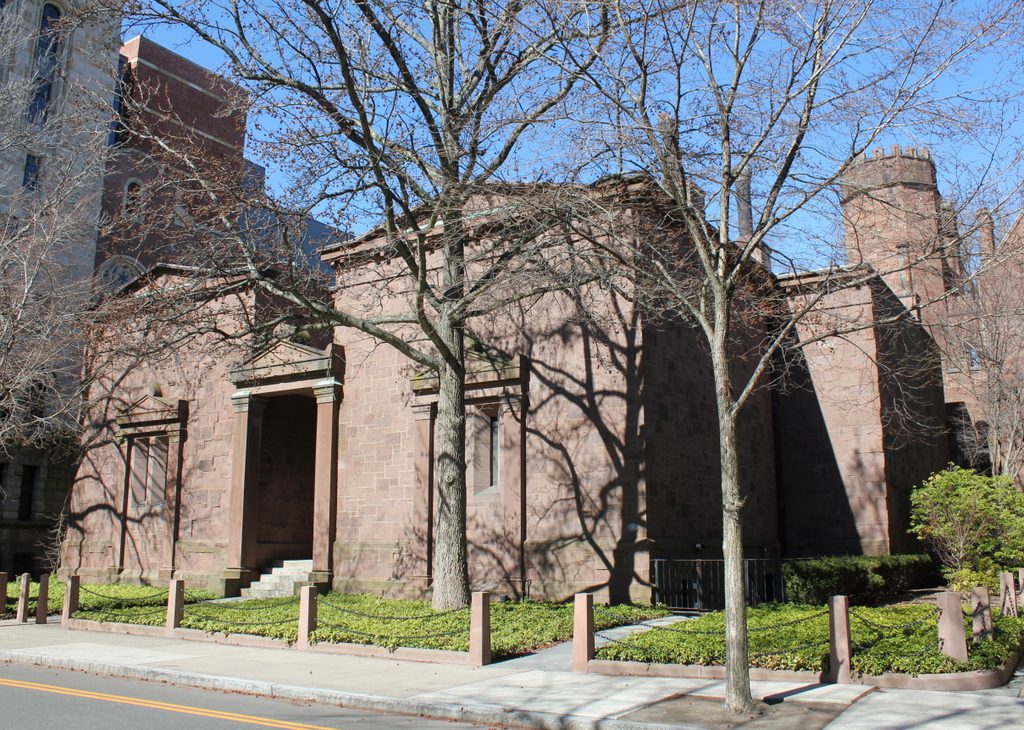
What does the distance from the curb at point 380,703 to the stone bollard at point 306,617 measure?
2372 millimetres

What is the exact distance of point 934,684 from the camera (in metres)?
10.2

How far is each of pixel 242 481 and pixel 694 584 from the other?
39.2 feet

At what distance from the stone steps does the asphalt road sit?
911 cm

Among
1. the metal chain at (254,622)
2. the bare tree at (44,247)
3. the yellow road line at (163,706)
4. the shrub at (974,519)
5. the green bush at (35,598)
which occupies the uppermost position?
the bare tree at (44,247)

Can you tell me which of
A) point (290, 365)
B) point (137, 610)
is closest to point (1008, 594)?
point (290, 365)

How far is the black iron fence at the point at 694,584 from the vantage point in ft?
57.7

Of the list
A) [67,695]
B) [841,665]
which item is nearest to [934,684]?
[841,665]

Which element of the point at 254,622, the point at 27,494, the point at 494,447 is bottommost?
the point at 254,622

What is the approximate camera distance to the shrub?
17.0 meters

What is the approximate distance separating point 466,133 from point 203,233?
17.8 ft

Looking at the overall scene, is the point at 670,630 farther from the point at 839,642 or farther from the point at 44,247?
the point at 44,247

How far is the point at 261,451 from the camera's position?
24625 mm

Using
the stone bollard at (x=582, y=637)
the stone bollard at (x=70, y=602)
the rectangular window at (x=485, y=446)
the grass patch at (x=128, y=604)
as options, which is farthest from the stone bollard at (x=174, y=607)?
the stone bollard at (x=582, y=637)

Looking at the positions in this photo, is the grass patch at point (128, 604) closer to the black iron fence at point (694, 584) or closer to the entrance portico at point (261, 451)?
the entrance portico at point (261, 451)
